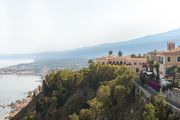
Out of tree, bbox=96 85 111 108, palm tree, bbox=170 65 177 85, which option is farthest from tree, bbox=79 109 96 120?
palm tree, bbox=170 65 177 85

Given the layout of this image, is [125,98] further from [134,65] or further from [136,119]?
[134,65]

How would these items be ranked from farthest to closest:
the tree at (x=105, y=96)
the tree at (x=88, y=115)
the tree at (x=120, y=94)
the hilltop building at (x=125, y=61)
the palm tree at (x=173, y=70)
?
the hilltop building at (x=125, y=61) < the tree at (x=105, y=96) < the palm tree at (x=173, y=70) < the tree at (x=120, y=94) < the tree at (x=88, y=115)

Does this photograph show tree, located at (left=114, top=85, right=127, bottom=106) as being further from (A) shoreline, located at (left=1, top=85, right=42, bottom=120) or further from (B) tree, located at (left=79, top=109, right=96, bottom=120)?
(A) shoreline, located at (left=1, top=85, right=42, bottom=120)

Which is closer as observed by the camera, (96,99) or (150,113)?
(150,113)

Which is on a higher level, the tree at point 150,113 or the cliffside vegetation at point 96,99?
the tree at point 150,113

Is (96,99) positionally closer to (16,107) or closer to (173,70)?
(173,70)

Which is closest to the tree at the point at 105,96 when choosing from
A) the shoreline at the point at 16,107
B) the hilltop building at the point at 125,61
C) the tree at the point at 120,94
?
the tree at the point at 120,94

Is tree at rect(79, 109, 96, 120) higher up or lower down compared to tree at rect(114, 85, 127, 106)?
lower down

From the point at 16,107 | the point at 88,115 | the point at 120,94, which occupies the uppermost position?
the point at 120,94

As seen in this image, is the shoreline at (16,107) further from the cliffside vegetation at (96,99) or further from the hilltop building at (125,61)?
the cliffside vegetation at (96,99)

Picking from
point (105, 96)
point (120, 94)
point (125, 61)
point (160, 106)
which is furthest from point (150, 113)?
point (125, 61)
